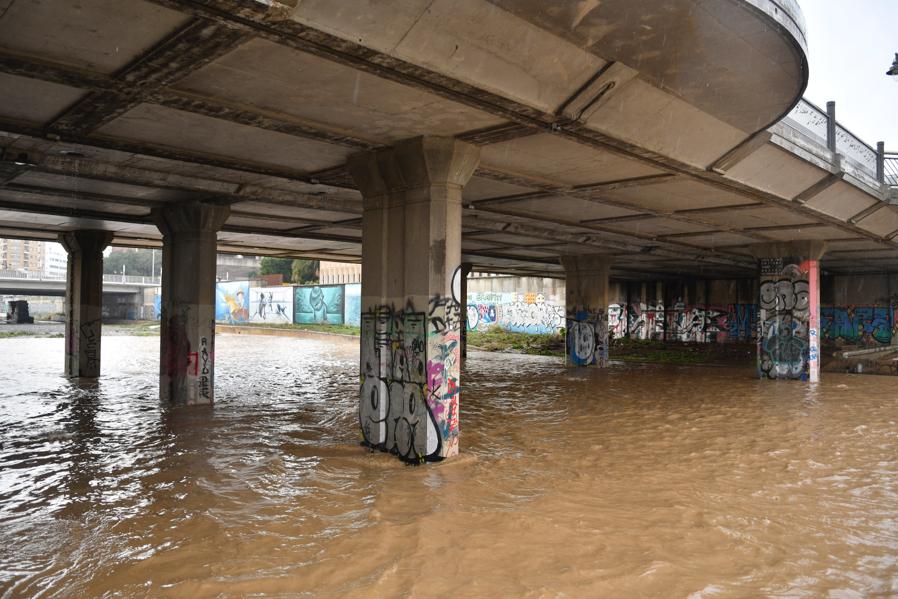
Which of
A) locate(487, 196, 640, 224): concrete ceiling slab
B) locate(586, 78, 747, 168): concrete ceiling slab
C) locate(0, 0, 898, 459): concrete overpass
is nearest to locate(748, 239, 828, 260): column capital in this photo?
locate(0, 0, 898, 459): concrete overpass

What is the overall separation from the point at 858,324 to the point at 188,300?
39.6 m

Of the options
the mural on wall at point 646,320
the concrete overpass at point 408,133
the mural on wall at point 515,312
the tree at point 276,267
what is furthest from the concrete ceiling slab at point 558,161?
the tree at point 276,267

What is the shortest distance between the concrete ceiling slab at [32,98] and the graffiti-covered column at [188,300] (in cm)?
731

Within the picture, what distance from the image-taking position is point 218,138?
33.1ft

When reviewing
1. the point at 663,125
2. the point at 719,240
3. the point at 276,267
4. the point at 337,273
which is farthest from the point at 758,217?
the point at 276,267

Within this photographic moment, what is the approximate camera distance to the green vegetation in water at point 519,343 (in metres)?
38.4

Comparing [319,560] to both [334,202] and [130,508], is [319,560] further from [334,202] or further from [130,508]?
[334,202]

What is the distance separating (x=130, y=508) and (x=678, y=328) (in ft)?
149

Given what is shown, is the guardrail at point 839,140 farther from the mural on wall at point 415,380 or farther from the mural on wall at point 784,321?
the mural on wall at point 415,380

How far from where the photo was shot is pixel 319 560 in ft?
21.2

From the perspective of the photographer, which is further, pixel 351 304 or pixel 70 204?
pixel 351 304

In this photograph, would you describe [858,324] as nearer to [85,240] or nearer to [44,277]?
[85,240]

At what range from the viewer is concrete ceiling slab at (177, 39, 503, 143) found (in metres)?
7.14

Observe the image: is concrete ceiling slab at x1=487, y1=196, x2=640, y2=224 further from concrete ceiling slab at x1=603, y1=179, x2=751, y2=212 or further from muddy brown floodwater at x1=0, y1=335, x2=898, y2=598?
muddy brown floodwater at x1=0, y1=335, x2=898, y2=598
